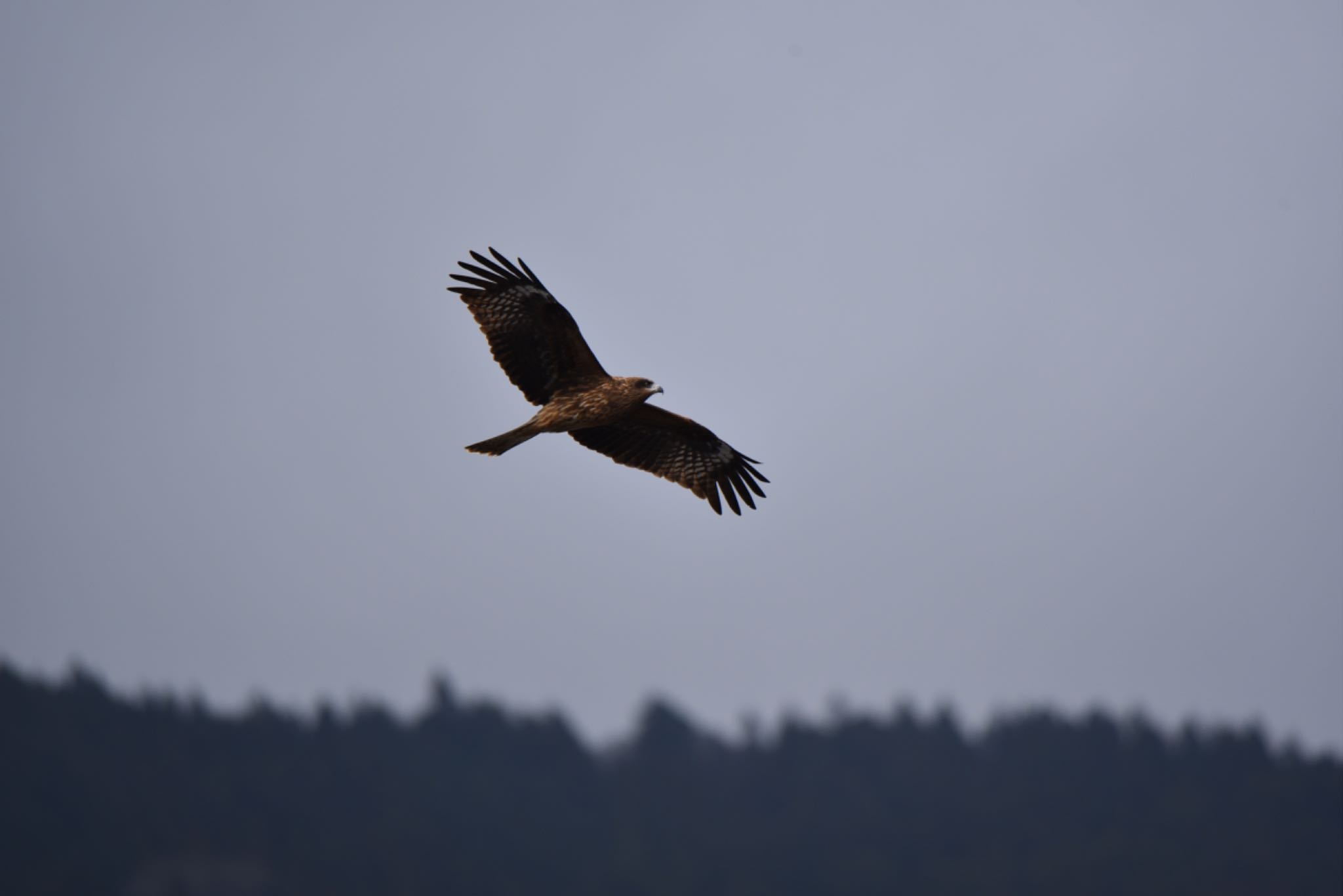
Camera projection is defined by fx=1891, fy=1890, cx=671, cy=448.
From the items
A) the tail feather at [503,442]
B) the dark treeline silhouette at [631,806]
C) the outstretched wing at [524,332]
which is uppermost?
the dark treeline silhouette at [631,806]

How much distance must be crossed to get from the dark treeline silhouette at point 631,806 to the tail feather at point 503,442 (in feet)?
224

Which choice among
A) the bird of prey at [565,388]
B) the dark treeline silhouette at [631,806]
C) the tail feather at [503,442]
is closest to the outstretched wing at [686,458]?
the bird of prey at [565,388]

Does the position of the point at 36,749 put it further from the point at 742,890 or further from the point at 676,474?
the point at 676,474

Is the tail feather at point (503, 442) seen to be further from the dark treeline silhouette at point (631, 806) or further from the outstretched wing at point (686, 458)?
the dark treeline silhouette at point (631, 806)

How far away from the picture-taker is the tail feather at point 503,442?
60.8 feet

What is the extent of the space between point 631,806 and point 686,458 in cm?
8366

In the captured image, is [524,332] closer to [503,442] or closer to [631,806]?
[503,442]

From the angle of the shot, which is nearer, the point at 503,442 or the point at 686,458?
the point at 503,442

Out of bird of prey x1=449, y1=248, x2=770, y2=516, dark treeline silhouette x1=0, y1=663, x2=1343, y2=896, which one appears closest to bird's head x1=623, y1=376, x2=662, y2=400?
bird of prey x1=449, y1=248, x2=770, y2=516

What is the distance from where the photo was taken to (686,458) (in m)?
21.0

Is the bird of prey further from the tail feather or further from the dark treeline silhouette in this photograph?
the dark treeline silhouette

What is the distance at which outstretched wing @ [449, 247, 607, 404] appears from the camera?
1938cm

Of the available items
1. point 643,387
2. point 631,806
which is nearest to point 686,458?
point 643,387

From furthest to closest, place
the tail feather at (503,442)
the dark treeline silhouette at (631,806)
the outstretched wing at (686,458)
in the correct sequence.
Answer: the dark treeline silhouette at (631,806), the outstretched wing at (686,458), the tail feather at (503,442)
